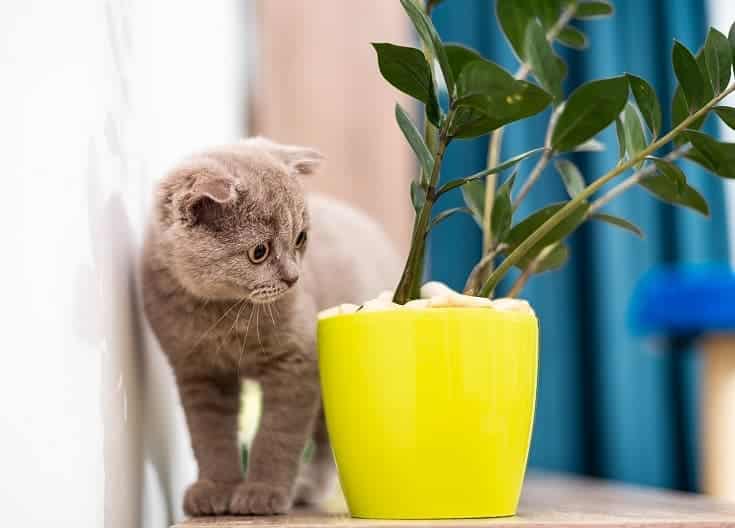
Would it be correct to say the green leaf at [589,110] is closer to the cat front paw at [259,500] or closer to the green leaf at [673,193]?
the green leaf at [673,193]

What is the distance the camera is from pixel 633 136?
2.89 ft

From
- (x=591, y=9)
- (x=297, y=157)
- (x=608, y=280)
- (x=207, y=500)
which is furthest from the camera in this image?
(x=608, y=280)

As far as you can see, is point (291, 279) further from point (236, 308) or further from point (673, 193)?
point (673, 193)

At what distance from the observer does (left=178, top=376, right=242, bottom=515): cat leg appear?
3.24 ft

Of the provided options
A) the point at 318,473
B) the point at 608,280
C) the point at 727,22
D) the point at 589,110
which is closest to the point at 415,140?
the point at 589,110

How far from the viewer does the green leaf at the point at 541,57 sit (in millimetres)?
915

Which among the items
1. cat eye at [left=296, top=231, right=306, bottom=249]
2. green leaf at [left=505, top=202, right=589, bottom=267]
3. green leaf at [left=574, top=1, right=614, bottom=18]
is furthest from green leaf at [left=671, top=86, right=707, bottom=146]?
cat eye at [left=296, top=231, right=306, bottom=249]

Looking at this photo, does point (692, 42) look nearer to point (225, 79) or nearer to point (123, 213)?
point (225, 79)

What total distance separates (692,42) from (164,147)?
73.1 inches

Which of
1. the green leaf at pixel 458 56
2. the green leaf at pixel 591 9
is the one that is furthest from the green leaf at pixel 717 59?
the green leaf at pixel 591 9

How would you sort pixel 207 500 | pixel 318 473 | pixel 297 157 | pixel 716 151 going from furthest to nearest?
pixel 318 473, pixel 297 157, pixel 207 500, pixel 716 151

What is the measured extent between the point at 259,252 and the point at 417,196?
0.64 feet

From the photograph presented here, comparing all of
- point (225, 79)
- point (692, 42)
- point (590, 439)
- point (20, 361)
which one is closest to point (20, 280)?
point (20, 361)

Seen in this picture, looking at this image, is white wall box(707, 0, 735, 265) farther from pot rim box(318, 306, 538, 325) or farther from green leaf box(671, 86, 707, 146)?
pot rim box(318, 306, 538, 325)
